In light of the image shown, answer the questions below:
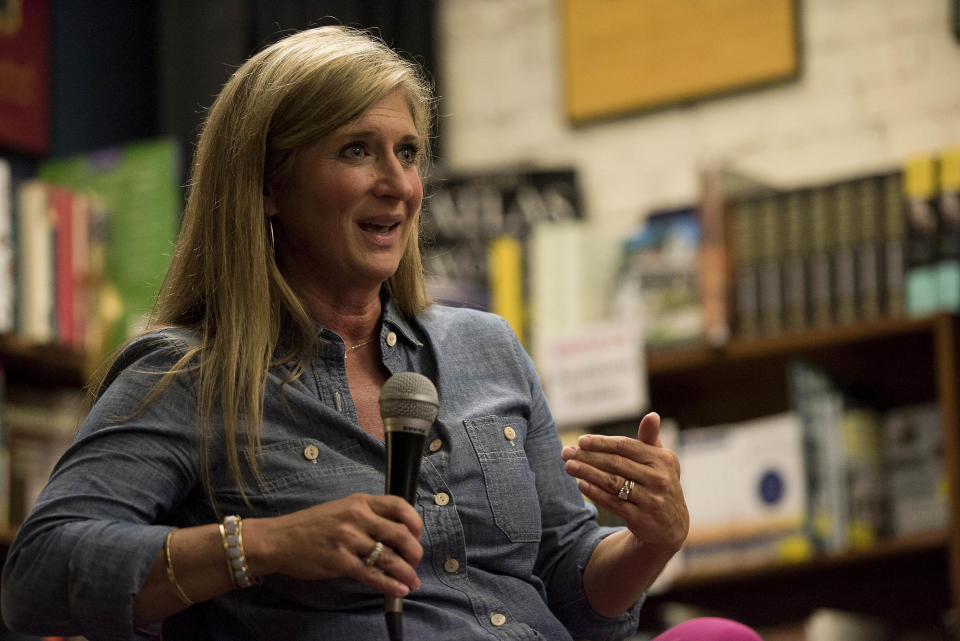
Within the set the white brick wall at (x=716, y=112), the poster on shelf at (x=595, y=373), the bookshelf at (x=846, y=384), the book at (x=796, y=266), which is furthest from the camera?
the white brick wall at (x=716, y=112)

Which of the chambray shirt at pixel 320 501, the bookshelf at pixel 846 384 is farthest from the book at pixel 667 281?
the chambray shirt at pixel 320 501

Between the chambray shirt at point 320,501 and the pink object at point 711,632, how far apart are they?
0.33 ft

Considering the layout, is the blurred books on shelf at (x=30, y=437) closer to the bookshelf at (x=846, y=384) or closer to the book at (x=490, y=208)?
the book at (x=490, y=208)

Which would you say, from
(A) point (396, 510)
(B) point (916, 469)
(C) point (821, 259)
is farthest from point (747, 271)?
(A) point (396, 510)

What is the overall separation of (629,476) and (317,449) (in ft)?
1.11

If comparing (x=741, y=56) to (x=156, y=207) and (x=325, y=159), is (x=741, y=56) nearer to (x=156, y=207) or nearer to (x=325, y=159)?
(x=156, y=207)

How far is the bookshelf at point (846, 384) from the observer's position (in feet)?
8.99

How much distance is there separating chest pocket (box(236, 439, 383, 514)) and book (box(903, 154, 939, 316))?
1.69 m

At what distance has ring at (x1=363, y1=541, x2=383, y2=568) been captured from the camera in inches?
49.0

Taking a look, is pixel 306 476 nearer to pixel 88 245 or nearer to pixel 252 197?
pixel 252 197

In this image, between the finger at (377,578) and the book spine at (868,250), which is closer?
the finger at (377,578)

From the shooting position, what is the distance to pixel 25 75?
400 centimetres

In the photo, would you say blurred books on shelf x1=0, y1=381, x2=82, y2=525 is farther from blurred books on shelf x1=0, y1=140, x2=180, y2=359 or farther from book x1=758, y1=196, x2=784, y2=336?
book x1=758, y1=196, x2=784, y2=336

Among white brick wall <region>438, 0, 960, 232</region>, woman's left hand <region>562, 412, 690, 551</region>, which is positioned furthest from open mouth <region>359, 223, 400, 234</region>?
white brick wall <region>438, 0, 960, 232</region>
